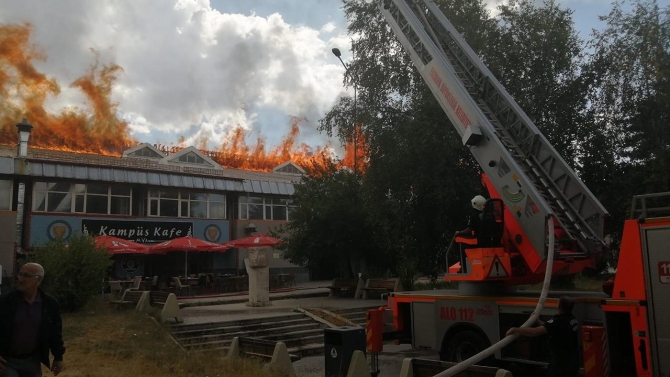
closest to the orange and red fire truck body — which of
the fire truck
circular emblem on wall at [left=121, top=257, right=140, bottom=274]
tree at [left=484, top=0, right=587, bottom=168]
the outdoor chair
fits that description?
the fire truck

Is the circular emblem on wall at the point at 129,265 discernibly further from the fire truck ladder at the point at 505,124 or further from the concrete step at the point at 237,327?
the fire truck ladder at the point at 505,124

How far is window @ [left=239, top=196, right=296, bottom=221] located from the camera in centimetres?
3734

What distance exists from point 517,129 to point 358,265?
15.6 m

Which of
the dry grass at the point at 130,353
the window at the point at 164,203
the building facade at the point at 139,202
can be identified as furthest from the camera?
the window at the point at 164,203

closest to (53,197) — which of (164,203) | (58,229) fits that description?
(58,229)

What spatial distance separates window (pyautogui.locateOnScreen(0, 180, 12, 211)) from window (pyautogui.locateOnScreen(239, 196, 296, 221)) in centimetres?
1392

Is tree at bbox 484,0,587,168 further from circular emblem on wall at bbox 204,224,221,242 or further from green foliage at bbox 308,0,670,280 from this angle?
circular emblem on wall at bbox 204,224,221,242

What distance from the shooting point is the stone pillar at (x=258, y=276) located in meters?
17.5

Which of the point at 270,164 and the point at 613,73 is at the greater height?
the point at 270,164

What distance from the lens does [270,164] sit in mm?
57781

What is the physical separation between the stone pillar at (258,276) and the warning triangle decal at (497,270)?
10397 millimetres

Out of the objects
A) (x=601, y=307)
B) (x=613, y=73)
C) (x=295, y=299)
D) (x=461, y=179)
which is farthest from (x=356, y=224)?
(x=601, y=307)

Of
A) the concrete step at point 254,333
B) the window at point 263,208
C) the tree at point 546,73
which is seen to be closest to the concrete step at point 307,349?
the concrete step at point 254,333

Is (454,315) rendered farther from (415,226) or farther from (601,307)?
(415,226)
